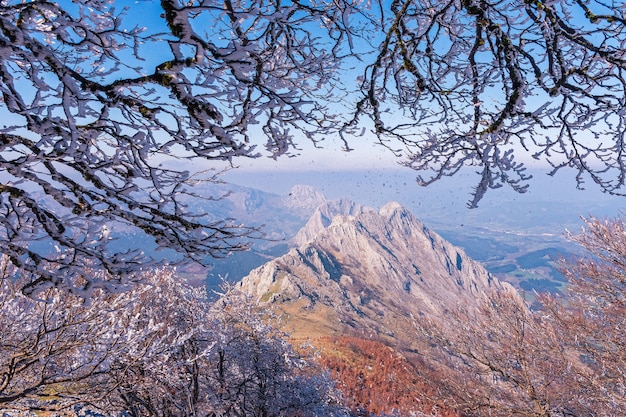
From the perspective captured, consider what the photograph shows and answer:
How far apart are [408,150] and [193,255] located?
8.39ft

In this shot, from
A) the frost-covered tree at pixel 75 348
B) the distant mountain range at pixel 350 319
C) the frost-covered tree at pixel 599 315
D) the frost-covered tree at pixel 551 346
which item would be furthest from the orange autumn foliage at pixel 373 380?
the frost-covered tree at pixel 75 348

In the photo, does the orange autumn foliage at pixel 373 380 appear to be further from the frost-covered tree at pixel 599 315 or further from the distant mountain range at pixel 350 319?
the frost-covered tree at pixel 599 315

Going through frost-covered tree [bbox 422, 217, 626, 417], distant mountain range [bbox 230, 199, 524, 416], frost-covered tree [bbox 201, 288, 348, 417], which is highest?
frost-covered tree [bbox 422, 217, 626, 417]

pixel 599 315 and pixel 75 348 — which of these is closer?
pixel 75 348

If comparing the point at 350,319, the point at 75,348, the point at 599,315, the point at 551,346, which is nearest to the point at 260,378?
the point at 75,348

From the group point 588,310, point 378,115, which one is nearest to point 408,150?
point 378,115

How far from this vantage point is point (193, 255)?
3377 mm

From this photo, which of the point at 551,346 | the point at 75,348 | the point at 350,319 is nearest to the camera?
the point at 75,348

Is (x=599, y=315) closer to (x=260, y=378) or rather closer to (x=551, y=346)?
(x=551, y=346)

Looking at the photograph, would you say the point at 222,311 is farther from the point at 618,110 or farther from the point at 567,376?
the point at 618,110

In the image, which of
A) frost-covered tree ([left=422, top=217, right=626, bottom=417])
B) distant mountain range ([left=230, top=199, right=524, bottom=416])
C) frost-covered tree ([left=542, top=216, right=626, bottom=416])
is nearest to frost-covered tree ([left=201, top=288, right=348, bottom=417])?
distant mountain range ([left=230, top=199, right=524, bottom=416])

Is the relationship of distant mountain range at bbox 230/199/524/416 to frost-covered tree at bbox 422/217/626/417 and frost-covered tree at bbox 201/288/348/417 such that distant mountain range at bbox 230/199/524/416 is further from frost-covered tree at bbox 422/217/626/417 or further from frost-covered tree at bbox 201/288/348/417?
frost-covered tree at bbox 201/288/348/417

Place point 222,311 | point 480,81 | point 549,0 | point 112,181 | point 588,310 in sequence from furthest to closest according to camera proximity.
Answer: point 222,311 < point 588,310 < point 480,81 < point 112,181 < point 549,0

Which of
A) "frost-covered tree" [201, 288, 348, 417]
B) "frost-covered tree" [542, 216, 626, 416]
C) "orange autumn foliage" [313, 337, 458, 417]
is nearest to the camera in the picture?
"frost-covered tree" [542, 216, 626, 416]
